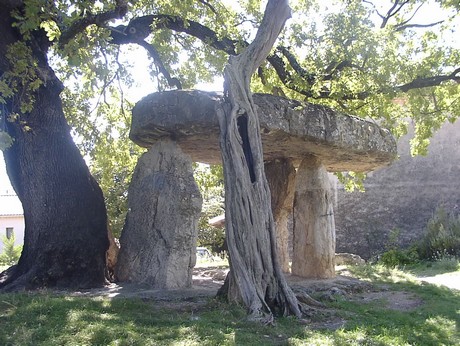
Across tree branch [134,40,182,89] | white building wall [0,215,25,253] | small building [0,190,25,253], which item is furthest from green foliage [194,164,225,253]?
white building wall [0,215,25,253]

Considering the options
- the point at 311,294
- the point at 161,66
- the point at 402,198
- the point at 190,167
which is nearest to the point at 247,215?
the point at 311,294

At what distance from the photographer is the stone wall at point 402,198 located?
721 inches

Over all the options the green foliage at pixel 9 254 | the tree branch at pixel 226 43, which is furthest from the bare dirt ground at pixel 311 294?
the green foliage at pixel 9 254

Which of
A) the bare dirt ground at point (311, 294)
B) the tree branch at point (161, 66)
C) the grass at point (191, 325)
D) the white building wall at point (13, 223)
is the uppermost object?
the tree branch at point (161, 66)

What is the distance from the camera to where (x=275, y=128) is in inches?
309

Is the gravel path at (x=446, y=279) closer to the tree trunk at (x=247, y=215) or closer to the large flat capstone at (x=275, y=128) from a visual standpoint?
the large flat capstone at (x=275, y=128)

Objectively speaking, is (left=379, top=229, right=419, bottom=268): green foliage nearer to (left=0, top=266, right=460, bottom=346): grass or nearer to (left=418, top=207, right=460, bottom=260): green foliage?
(left=418, top=207, right=460, bottom=260): green foliage

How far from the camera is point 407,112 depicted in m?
12.1

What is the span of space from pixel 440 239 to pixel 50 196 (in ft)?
37.7

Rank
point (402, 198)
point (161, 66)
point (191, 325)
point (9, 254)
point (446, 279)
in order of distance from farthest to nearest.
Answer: point (9, 254), point (402, 198), point (446, 279), point (161, 66), point (191, 325)

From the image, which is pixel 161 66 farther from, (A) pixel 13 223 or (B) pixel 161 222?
(A) pixel 13 223

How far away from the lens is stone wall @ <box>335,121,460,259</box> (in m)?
18.3

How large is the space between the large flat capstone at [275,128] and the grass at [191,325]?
2673 mm

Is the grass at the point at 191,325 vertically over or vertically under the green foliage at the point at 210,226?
under
